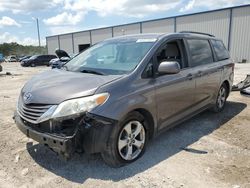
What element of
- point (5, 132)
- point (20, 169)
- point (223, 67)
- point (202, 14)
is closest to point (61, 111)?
point (20, 169)

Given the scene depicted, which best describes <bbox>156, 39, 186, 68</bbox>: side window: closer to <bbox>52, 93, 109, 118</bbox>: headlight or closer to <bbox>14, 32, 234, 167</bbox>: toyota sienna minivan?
<bbox>14, 32, 234, 167</bbox>: toyota sienna minivan

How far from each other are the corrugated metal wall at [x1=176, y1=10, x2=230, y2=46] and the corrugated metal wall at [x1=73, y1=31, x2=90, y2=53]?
17.7 metres

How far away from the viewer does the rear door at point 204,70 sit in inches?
192

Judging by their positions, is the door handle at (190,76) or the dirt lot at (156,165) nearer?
the dirt lot at (156,165)

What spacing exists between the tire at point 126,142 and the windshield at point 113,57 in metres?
0.71

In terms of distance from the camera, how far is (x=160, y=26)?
1326 inches

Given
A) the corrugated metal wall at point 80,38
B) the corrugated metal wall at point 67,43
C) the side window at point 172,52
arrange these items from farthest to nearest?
the corrugated metal wall at point 67,43
the corrugated metal wall at point 80,38
the side window at point 172,52

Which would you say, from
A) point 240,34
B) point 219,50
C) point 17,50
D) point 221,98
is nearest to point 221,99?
point 221,98

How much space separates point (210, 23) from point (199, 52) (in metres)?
25.9

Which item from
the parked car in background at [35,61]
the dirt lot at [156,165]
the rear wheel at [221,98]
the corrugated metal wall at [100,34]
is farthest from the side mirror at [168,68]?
the corrugated metal wall at [100,34]

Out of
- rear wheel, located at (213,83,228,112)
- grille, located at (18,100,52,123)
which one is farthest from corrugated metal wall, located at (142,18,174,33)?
grille, located at (18,100,52,123)

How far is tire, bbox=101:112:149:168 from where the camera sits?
10.8ft

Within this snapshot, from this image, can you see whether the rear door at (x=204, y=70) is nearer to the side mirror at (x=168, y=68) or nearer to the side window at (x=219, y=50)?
the side window at (x=219, y=50)

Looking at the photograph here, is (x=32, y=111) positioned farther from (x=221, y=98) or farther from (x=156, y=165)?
(x=221, y=98)
